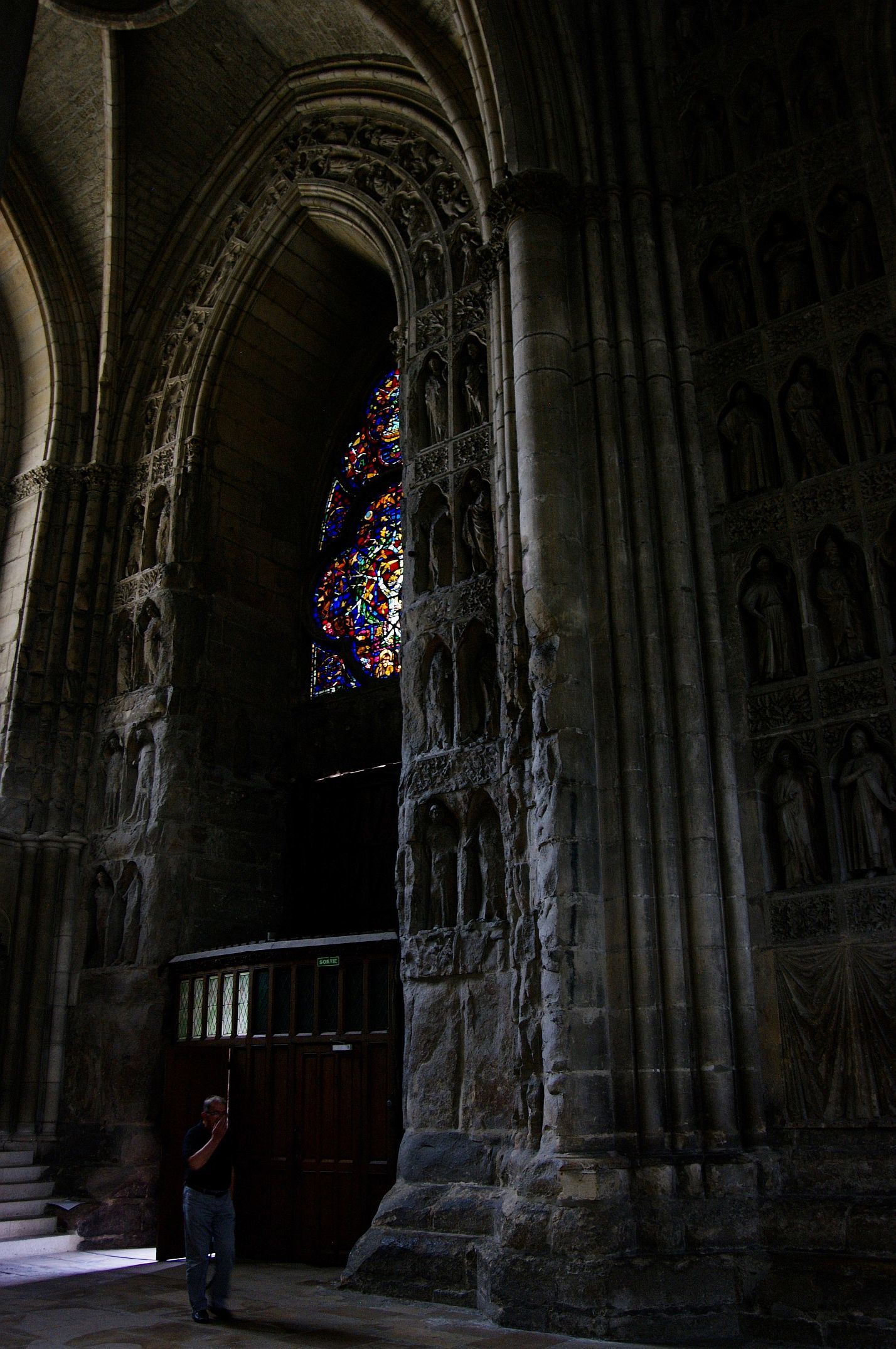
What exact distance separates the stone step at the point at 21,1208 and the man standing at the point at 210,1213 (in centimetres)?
433

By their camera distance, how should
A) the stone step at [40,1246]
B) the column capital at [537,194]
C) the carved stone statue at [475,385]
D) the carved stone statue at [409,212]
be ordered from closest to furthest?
the column capital at [537,194]
the stone step at [40,1246]
the carved stone statue at [475,385]
the carved stone statue at [409,212]

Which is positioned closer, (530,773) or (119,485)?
(530,773)

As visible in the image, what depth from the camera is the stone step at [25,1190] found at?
10680 mm

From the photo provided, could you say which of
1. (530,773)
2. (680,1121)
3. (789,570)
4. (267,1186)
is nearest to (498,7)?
(789,570)

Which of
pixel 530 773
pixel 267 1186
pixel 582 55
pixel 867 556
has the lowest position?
pixel 267 1186

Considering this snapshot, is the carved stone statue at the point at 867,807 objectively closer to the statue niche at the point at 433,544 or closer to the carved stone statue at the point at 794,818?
the carved stone statue at the point at 794,818

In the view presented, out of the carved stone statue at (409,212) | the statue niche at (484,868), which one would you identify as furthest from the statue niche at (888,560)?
the carved stone statue at (409,212)

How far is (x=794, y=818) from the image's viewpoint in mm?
7676

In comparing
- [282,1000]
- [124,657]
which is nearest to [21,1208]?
[282,1000]

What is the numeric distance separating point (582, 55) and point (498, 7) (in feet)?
2.57

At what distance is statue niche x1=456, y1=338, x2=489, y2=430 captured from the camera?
10117mm

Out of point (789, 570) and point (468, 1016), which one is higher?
point (789, 570)

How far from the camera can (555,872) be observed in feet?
24.1

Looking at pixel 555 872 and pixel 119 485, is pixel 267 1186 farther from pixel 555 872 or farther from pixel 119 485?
pixel 119 485
